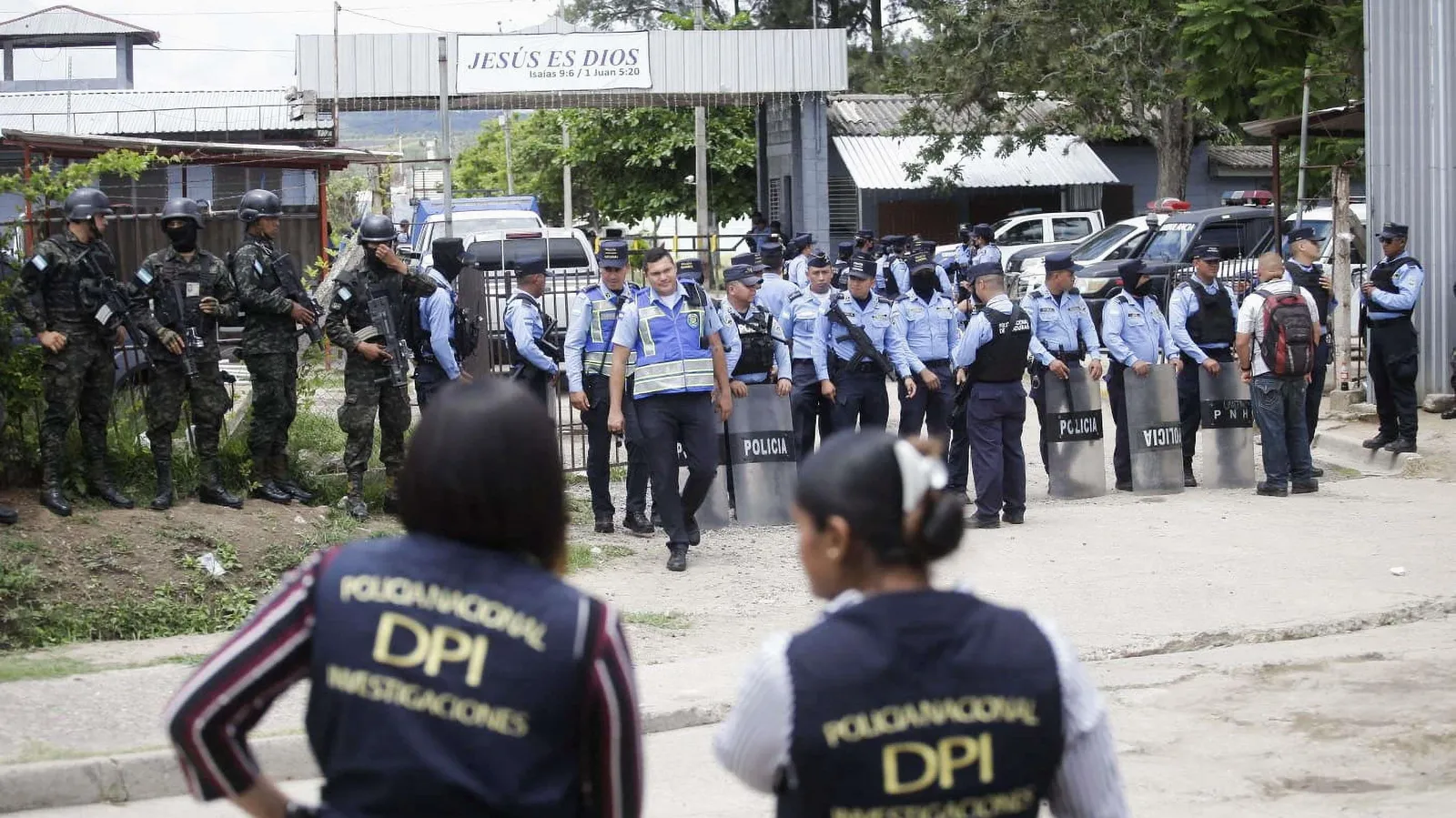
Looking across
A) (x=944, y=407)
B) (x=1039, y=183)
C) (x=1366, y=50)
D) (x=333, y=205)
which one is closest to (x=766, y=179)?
(x=1039, y=183)

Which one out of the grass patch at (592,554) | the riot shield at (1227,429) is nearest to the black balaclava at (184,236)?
the grass patch at (592,554)

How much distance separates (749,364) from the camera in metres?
11.6

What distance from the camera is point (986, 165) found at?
37.3m

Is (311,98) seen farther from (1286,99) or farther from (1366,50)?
(1366,50)

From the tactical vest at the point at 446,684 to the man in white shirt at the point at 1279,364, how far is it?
10062 mm

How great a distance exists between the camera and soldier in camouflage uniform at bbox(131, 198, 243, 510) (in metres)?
9.55

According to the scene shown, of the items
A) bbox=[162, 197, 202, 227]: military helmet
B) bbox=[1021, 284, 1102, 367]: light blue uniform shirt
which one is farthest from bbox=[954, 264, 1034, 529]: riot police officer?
bbox=[162, 197, 202, 227]: military helmet

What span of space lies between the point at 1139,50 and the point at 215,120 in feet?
72.5

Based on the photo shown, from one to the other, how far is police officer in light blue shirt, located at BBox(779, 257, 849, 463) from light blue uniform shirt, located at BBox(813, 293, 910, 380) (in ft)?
0.27

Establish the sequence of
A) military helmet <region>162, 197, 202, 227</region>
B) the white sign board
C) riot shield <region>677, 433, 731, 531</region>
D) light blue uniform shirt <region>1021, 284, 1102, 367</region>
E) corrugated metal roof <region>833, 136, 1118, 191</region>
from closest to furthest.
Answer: military helmet <region>162, 197, 202, 227</region>, riot shield <region>677, 433, 731, 531</region>, light blue uniform shirt <region>1021, 284, 1102, 367</region>, the white sign board, corrugated metal roof <region>833, 136, 1118, 191</region>

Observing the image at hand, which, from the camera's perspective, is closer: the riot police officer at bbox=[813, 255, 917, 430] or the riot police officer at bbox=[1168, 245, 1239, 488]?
the riot police officer at bbox=[813, 255, 917, 430]

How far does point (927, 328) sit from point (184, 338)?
5.24 metres

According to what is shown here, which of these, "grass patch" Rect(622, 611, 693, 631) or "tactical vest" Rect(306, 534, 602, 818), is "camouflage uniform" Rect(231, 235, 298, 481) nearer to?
"grass patch" Rect(622, 611, 693, 631)

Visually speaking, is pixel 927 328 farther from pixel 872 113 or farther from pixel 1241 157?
pixel 1241 157
